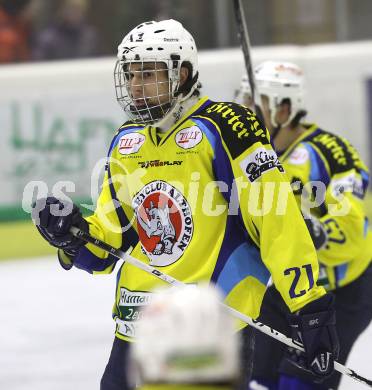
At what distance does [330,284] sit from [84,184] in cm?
358

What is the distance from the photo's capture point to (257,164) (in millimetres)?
2598

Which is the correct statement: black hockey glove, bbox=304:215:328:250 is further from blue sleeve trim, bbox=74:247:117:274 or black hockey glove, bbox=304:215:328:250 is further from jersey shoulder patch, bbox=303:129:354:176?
blue sleeve trim, bbox=74:247:117:274

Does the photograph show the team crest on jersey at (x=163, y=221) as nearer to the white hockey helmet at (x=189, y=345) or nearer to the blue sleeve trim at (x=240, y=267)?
the blue sleeve trim at (x=240, y=267)

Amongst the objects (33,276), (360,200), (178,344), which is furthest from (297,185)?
(33,276)

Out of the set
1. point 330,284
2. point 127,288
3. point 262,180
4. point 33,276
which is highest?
point 262,180

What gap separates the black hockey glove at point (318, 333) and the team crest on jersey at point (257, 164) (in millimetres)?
328

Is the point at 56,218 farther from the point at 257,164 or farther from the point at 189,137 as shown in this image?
the point at 257,164

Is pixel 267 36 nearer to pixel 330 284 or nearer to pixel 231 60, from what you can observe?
pixel 231 60

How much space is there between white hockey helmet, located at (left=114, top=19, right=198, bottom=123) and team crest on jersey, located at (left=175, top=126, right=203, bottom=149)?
Result: 0.07m

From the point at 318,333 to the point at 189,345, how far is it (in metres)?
1.33

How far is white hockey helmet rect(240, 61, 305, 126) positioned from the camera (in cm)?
393

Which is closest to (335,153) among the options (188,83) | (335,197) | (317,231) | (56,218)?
(335,197)

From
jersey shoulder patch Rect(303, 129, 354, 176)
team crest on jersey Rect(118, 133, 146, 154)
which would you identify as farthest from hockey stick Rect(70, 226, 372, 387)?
jersey shoulder patch Rect(303, 129, 354, 176)

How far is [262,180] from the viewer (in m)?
2.61
